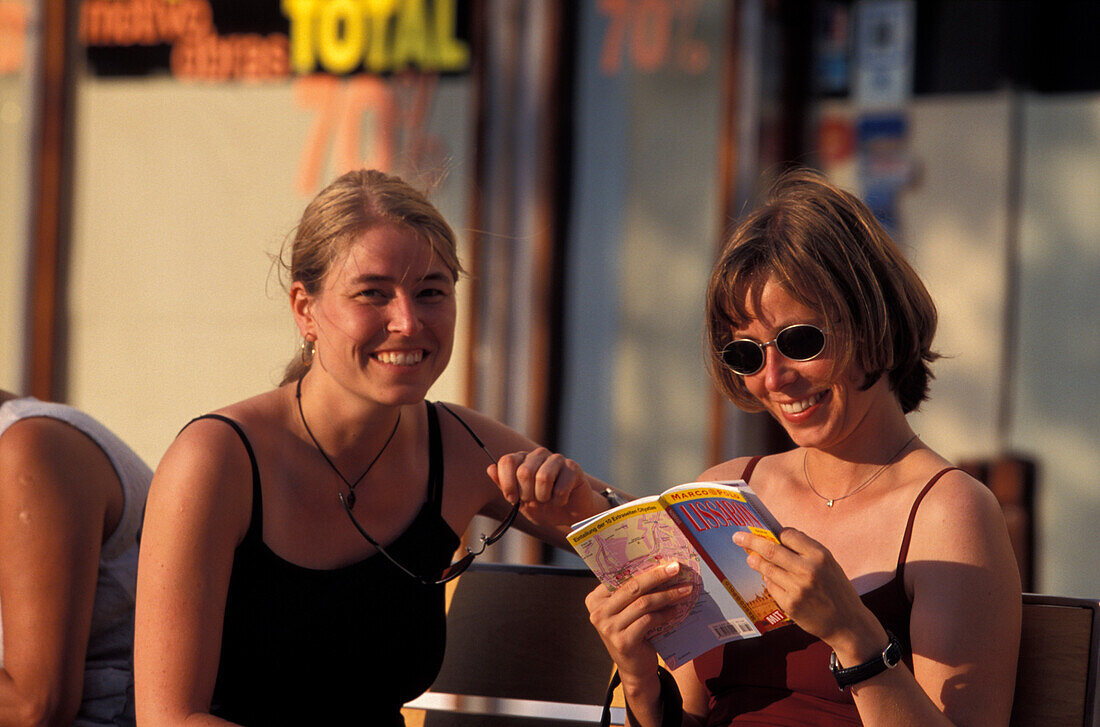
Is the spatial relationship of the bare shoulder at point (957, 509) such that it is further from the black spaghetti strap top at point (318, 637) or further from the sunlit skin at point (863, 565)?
the black spaghetti strap top at point (318, 637)

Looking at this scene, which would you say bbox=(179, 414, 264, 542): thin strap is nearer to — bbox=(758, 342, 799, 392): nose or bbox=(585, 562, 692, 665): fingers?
bbox=(585, 562, 692, 665): fingers

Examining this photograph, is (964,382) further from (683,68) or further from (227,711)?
(227,711)

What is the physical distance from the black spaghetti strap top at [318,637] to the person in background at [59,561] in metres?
0.33

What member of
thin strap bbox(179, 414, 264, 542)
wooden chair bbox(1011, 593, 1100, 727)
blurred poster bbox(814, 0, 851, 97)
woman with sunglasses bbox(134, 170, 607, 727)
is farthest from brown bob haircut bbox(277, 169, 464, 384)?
blurred poster bbox(814, 0, 851, 97)

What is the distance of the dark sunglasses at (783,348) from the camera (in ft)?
7.63

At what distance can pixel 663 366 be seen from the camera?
571 centimetres

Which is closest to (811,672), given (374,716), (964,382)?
(374,716)

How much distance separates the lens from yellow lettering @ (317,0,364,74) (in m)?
5.83

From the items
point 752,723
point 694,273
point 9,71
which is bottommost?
point 752,723

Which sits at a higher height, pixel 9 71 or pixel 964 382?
pixel 9 71

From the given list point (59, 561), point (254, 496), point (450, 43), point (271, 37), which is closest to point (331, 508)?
point (254, 496)

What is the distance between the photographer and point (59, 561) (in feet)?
8.42

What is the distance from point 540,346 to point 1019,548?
2305 mm

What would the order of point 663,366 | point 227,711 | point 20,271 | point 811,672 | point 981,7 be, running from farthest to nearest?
point 20,271 < point 663,366 < point 981,7 < point 227,711 < point 811,672
